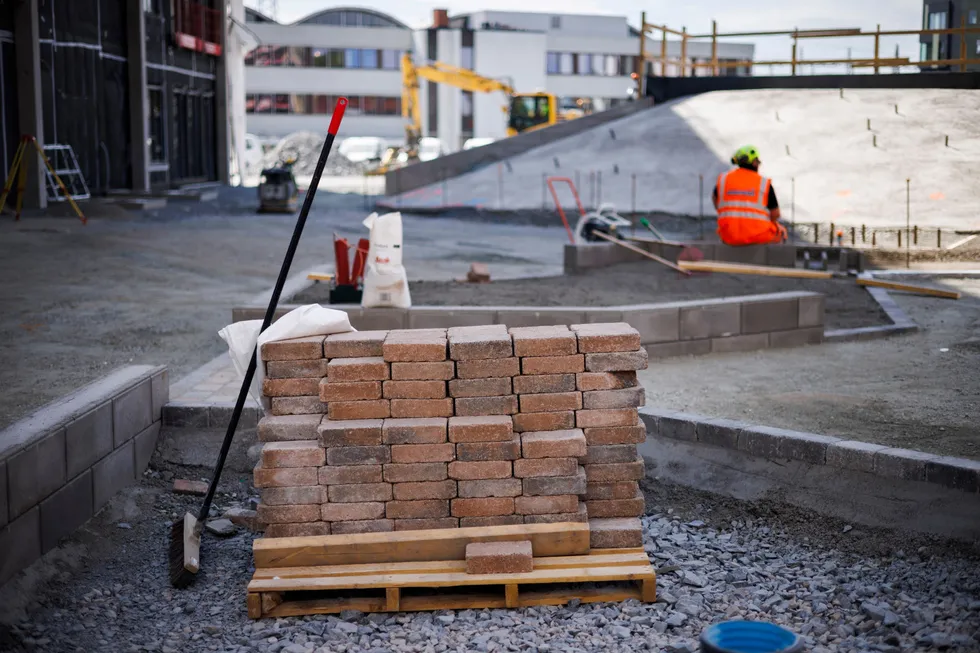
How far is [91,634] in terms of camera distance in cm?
521

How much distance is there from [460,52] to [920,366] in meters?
58.6

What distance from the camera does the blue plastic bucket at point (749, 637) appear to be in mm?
4230

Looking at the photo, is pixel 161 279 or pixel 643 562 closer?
pixel 643 562

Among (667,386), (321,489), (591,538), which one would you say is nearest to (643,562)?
(591,538)

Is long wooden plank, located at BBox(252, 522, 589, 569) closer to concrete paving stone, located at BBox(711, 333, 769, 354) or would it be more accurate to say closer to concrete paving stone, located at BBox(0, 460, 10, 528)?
concrete paving stone, located at BBox(0, 460, 10, 528)

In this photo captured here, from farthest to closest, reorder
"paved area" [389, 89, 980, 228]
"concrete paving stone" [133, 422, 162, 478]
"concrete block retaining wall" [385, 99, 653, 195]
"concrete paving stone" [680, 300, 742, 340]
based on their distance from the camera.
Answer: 1. "concrete block retaining wall" [385, 99, 653, 195]
2. "paved area" [389, 89, 980, 228]
3. "concrete paving stone" [680, 300, 742, 340]
4. "concrete paving stone" [133, 422, 162, 478]

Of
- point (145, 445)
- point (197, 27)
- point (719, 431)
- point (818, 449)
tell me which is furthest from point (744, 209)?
point (197, 27)

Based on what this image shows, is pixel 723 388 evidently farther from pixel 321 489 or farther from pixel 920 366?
pixel 321 489

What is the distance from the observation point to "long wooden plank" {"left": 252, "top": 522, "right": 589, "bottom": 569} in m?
5.52

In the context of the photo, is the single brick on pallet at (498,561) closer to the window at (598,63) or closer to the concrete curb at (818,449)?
the concrete curb at (818,449)

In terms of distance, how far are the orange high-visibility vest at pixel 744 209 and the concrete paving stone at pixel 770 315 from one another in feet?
14.7

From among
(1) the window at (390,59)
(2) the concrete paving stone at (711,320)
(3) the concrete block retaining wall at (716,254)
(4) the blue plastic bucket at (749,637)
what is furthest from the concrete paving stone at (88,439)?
(1) the window at (390,59)

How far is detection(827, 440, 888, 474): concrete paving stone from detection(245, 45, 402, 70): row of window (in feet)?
208

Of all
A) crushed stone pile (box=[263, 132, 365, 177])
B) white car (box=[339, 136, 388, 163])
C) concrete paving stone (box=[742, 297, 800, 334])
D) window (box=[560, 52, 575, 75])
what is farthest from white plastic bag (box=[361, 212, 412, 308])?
window (box=[560, 52, 575, 75])
